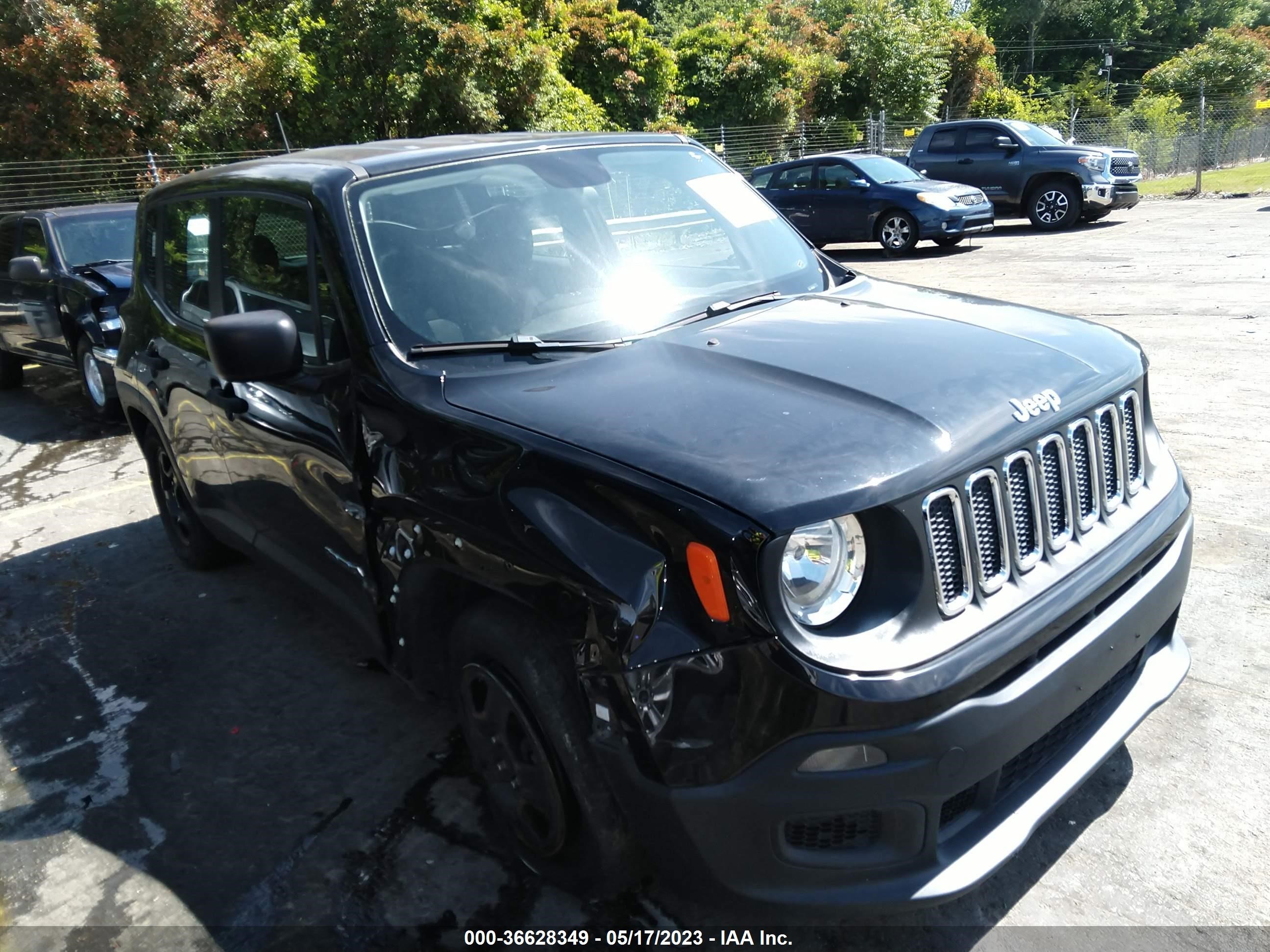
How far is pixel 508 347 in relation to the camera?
2.95m

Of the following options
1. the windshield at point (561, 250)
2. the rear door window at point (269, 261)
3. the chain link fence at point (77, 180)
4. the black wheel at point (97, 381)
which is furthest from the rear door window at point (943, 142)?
the rear door window at point (269, 261)

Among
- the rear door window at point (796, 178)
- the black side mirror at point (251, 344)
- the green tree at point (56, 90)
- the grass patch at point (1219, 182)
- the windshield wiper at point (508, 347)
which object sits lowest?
the grass patch at point (1219, 182)

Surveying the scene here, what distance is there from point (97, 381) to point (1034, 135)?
49.1 feet

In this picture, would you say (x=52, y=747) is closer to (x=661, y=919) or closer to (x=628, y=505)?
(x=661, y=919)

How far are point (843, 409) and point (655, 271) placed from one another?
1171 mm

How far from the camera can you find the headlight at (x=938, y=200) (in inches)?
597

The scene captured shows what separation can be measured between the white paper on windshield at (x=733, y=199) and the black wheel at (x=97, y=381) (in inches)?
247

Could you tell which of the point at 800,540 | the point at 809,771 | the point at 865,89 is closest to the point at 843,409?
the point at 800,540

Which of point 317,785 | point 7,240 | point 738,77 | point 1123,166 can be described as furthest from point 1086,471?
point 738,77

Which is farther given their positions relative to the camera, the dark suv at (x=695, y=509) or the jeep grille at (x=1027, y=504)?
the jeep grille at (x=1027, y=504)

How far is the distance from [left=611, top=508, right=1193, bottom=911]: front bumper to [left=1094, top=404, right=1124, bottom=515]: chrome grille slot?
46 cm

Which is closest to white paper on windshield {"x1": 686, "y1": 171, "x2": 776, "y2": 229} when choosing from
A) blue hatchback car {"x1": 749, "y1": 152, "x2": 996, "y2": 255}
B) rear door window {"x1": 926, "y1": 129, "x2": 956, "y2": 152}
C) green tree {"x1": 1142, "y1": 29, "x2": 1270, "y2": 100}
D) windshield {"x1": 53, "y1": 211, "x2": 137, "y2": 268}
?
windshield {"x1": 53, "y1": 211, "x2": 137, "y2": 268}

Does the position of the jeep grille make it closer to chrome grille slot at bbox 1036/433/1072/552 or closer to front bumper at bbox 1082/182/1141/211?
chrome grille slot at bbox 1036/433/1072/552

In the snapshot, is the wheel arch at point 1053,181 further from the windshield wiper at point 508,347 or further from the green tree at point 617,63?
the windshield wiper at point 508,347
